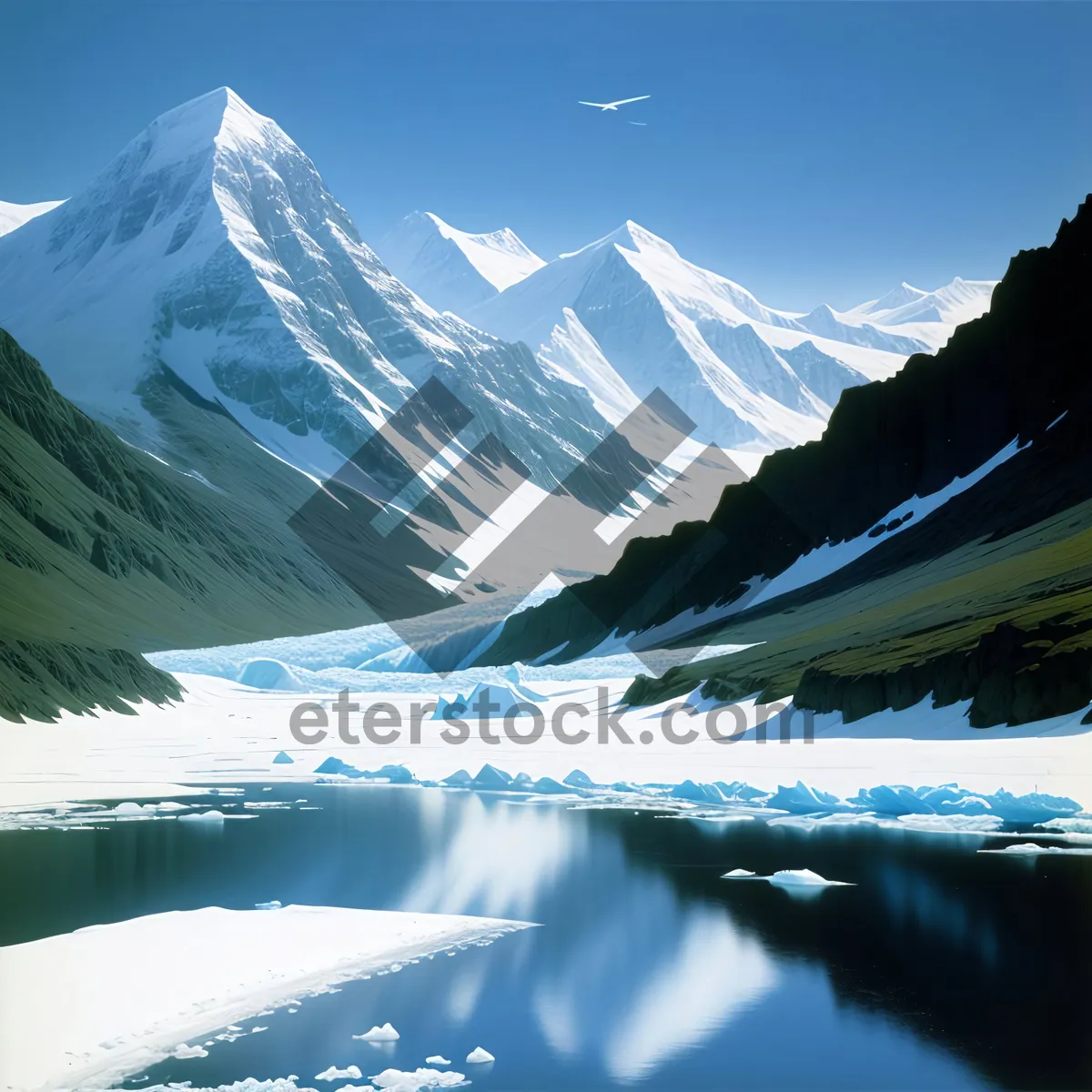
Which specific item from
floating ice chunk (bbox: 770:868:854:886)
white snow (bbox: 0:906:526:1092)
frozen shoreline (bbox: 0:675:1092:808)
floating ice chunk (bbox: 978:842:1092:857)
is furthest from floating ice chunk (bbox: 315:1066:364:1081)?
frozen shoreline (bbox: 0:675:1092:808)

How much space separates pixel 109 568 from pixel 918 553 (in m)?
86.5

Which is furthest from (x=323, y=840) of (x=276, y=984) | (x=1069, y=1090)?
(x=1069, y=1090)

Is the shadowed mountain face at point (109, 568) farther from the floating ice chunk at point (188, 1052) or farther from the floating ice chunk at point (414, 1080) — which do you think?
the floating ice chunk at point (414, 1080)

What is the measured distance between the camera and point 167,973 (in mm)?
21750

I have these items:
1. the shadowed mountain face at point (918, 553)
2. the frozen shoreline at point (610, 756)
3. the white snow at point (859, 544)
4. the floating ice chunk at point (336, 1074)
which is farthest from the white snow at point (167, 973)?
the white snow at point (859, 544)

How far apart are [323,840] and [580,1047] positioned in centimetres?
1985

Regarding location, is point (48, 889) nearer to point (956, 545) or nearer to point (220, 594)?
point (956, 545)

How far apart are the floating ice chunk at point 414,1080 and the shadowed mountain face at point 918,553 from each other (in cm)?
3935

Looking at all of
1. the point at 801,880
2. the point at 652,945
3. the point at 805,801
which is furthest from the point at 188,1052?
the point at 805,801

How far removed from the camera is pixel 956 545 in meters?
88.5

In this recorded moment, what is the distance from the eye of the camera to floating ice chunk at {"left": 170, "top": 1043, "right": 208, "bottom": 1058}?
1812 cm

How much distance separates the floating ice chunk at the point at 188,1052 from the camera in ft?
59.5

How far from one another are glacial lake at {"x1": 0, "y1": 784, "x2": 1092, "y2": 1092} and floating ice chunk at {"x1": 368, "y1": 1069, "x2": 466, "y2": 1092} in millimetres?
431

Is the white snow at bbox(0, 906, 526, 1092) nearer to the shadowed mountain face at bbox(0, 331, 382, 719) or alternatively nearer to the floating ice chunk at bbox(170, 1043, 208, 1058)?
the floating ice chunk at bbox(170, 1043, 208, 1058)
